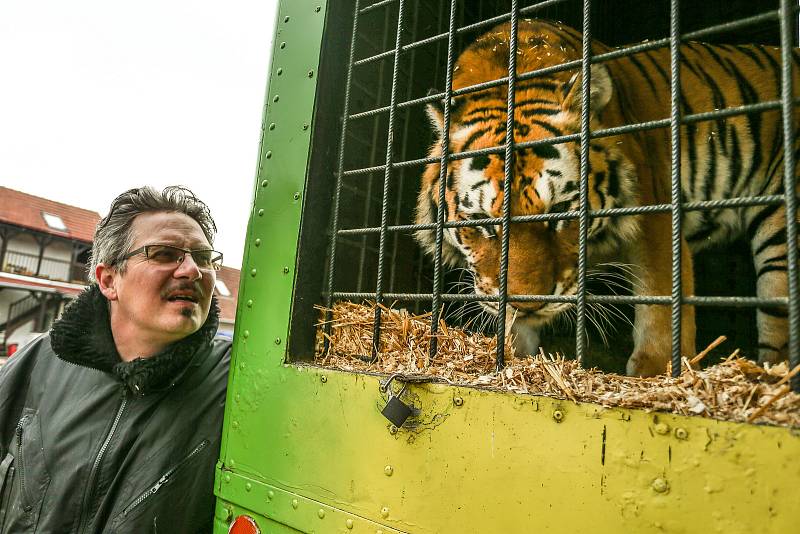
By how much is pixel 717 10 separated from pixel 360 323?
169 inches

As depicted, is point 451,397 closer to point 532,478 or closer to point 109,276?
point 532,478

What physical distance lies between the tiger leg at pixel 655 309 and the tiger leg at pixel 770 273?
2.54ft

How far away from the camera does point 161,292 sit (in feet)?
7.61

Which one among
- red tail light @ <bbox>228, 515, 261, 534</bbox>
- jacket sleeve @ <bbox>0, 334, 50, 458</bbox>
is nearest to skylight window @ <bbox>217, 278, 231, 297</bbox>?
jacket sleeve @ <bbox>0, 334, 50, 458</bbox>

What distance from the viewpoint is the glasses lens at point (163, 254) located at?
2.33 m

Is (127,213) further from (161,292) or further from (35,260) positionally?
(35,260)

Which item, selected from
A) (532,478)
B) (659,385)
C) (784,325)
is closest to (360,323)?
(532,478)

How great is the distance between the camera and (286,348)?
5.41ft

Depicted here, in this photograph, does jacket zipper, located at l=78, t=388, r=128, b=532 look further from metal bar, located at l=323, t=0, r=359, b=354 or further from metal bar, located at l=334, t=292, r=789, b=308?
metal bar, located at l=334, t=292, r=789, b=308

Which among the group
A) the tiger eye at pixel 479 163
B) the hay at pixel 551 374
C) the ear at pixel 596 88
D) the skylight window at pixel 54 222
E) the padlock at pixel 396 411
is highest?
the skylight window at pixel 54 222

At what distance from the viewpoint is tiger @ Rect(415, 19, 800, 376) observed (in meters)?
1.92

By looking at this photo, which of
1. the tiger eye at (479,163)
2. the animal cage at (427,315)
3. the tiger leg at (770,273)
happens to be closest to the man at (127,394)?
the animal cage at (427,315)

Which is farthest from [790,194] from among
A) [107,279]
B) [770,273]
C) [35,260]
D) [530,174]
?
[35,260]

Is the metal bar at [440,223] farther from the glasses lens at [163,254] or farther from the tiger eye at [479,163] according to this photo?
the glasses lens at [163,254]
